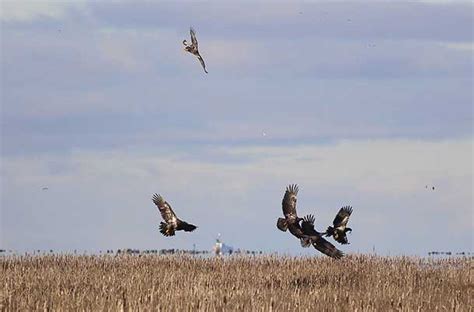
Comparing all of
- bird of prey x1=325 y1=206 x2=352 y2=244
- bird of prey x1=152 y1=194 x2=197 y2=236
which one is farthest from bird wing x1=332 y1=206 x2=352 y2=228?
bird of prey x1=152 y1=194 x2=197 y2=236

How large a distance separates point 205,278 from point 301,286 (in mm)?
1773

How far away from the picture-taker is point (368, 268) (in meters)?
20.8

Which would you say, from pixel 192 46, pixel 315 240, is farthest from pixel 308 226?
pixel 192 46

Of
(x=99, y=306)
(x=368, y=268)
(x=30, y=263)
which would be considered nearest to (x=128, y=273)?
(x=30, y=263)

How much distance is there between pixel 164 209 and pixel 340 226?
402cm

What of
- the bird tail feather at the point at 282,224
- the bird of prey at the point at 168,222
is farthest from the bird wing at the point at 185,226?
the bird tail feather at the point at 282,224

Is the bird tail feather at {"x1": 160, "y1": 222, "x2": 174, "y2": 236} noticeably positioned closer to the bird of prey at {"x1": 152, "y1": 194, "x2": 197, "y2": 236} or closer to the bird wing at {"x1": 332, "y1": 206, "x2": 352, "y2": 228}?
the bird of prey at {"x1": 152, "y1": 194, "x2": 197, "y2": 236}

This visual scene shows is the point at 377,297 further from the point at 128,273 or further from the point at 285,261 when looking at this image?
the point at 285,261

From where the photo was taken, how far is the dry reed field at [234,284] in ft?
44.7

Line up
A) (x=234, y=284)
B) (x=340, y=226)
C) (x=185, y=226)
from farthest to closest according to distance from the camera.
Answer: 1. (x=185, y=226)
2. (x=340, y=226)
3. (x=234, y=284)

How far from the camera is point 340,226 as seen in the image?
1806 cm

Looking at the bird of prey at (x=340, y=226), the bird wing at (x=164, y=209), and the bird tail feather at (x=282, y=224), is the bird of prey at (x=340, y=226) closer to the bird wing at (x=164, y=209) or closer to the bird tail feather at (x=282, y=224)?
the bird tail feather at (x=282, y=224)

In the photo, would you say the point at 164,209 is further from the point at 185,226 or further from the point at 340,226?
the point at 340,226

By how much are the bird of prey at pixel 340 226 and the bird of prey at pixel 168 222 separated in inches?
119
